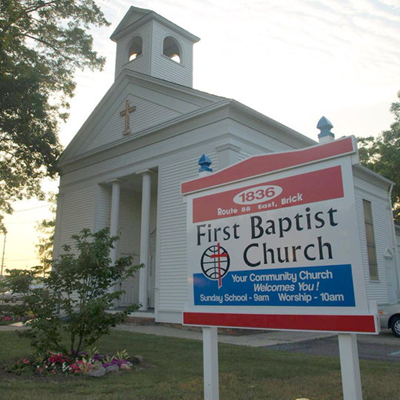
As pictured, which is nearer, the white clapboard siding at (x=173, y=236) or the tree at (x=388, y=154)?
the white clapboard siding at (x=173, y=236)

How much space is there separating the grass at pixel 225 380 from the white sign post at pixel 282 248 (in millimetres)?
1104

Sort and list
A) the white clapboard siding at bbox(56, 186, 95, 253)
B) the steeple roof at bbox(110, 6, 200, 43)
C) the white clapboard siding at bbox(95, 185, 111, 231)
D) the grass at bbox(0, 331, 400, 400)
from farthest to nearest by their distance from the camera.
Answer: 1. the steeple roof at bbox(110, 6, 200, 43)
2. the white clapboard siding at bbox(56, 186, 95, 253)
3. the white clapboard siding at bbox(95, 185, 111, 231)
4. the grass at bbox(0, 331, 400, 400)

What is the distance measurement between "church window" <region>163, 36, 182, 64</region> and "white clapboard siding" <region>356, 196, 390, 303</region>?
462 inches

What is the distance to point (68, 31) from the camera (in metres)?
17.5

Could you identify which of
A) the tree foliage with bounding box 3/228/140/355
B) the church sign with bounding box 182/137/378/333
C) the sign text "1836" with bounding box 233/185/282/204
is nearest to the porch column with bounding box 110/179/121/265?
the tree foliage with bounding box 3/228/140/355

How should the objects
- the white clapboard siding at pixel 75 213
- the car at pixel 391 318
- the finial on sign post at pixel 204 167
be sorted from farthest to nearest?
the white clapboard siding at pixel 75 213
the car at pixel 391 318
the finial on sign post at pixel 204 167

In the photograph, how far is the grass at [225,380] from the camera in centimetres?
492

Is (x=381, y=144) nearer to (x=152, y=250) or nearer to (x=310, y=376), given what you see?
(x=152, y=250)

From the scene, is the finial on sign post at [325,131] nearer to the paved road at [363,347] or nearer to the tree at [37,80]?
the paved road at [363,347]

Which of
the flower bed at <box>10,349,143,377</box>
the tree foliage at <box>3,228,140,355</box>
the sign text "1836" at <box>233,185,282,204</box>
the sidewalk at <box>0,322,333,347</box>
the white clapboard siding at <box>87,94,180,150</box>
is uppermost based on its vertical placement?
the white clapboard siding at <box>87,94,180,150</box>

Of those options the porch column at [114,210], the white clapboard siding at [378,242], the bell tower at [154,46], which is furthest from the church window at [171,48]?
the white clapboard siding at [378,242]

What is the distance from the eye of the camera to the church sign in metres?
3.64

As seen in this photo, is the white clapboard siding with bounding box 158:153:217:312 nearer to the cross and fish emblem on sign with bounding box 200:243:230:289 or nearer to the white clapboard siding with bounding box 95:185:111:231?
the white clapboard siding with bounding box 95:185:111:231

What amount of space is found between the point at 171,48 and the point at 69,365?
17.6m
